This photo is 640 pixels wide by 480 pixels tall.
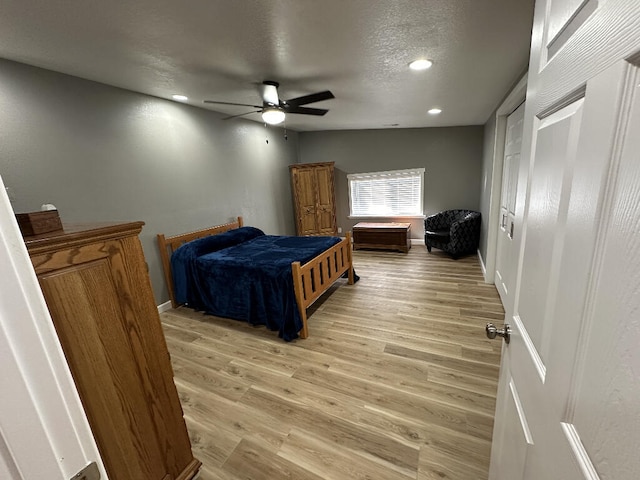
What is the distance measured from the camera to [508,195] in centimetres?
302

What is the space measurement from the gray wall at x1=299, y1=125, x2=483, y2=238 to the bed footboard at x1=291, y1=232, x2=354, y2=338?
95.8 inches

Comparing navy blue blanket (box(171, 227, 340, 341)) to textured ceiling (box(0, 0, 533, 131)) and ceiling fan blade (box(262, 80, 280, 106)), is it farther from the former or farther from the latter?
textured ceiling (box(0, 0, 533, 131))

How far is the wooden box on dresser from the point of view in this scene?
887mm

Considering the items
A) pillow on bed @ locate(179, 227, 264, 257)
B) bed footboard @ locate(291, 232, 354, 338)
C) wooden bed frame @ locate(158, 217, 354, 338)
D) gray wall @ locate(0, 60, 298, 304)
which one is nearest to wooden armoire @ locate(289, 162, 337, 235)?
gray wall @ locate(0, 60, 298, 304)

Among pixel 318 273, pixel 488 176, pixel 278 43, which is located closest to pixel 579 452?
pixel 278 43

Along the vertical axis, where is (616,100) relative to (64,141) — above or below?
below

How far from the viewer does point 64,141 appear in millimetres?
2402

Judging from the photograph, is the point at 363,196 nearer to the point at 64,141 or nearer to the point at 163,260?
the point at 163,260

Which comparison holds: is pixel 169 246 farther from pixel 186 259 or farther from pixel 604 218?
pixel 604 218

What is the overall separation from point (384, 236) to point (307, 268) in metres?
2.85

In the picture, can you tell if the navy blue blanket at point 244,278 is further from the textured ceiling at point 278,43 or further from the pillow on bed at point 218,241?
the textured ceiling at point 278,43

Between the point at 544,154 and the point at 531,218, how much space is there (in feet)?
0.60

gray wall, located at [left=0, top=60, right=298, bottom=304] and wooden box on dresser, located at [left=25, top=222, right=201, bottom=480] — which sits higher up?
gray wall, located at [left=0, top=60, right=298, bottom=304]

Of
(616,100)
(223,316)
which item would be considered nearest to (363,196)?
(223,316)
